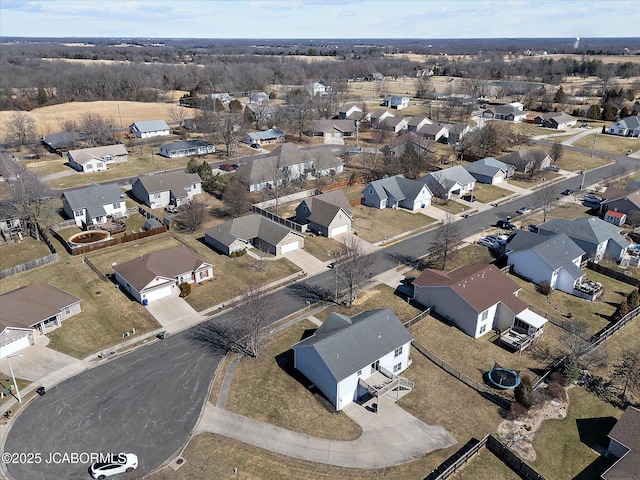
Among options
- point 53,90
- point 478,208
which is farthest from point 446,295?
point 53,90

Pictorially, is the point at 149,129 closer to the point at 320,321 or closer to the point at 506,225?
the point at 506,225

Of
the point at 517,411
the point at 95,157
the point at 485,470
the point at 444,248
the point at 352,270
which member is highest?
the point at 95,157

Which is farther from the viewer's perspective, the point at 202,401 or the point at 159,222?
the point at 159,222

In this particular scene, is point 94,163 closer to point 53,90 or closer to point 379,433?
point 379,433

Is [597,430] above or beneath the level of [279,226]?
beneath

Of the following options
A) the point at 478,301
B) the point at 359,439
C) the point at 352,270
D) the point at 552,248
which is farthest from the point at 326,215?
the point at 359,439

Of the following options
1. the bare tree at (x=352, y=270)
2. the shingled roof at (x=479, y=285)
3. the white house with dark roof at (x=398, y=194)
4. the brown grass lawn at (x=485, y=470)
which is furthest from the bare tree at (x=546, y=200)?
the brown grass lawn at (x=485, y=470)
